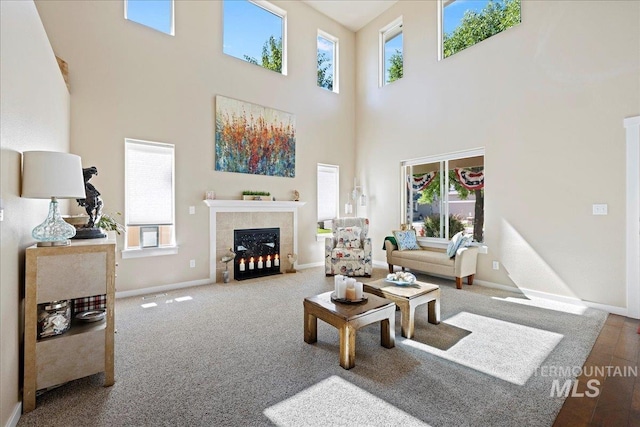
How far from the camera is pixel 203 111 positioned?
16.1ft

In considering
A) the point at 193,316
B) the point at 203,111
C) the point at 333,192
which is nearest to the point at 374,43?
the point at 333,192

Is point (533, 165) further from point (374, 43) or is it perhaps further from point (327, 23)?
point (327, 23)

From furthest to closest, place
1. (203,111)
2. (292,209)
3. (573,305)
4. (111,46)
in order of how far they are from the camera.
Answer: (292,209), (203,111), (111,46), (573,305)

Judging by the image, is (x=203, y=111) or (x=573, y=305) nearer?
(x=573, y=305)

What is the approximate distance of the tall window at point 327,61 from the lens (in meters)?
6.64

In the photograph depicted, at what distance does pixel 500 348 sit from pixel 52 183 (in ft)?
11.9

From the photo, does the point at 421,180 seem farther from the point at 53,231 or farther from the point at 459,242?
the point at 53,231

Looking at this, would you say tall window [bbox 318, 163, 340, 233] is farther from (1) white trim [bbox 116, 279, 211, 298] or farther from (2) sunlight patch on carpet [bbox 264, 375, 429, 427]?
(2) sunlight patch on carpet [bbox 264, 375, 429, 427]

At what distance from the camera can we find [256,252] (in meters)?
5.46

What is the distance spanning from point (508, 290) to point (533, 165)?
189 centimetres

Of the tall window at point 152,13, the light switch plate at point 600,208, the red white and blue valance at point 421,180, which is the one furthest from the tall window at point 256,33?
the light switch plate at point 600,208

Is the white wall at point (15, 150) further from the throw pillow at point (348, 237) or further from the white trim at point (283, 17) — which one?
the white trim at point (283, 17)

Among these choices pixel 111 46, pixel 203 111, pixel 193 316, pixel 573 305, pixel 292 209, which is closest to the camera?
pixel 193 316

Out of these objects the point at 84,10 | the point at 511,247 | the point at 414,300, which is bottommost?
the point at 414,300
